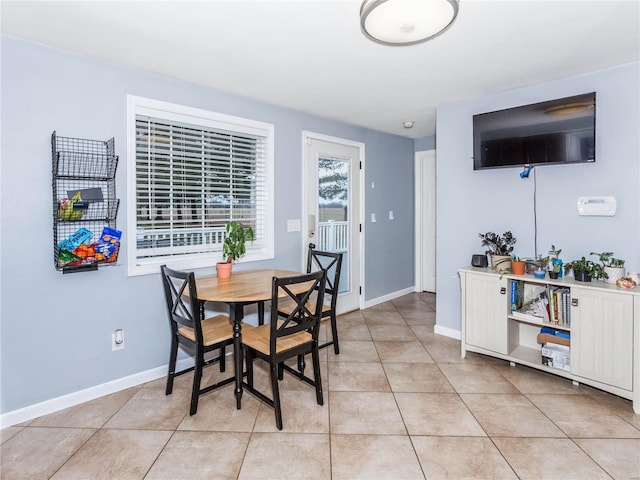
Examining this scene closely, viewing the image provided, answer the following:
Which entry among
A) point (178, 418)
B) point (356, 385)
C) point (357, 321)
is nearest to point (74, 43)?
point (178, 418)

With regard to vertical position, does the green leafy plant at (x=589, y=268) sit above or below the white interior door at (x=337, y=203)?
below

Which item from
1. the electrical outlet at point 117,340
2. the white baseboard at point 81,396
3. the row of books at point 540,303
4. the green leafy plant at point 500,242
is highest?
the green leafy plant at point 500,242

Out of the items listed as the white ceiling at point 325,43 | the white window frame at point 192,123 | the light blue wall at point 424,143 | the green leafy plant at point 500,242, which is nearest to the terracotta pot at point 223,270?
the white window frame at point 192,123

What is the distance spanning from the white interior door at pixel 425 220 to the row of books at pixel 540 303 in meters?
2.26

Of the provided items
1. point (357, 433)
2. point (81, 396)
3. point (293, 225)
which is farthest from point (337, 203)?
point (81, 396)

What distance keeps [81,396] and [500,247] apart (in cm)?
336

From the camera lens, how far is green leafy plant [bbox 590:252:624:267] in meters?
2.46

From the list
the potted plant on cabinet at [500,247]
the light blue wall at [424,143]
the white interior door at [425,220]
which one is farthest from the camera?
the white interior door at [425,220]

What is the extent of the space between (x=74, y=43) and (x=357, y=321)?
11.3 feet

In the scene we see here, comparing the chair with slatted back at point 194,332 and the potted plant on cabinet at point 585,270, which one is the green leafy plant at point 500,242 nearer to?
the potted plant on cabinet at point 585,270

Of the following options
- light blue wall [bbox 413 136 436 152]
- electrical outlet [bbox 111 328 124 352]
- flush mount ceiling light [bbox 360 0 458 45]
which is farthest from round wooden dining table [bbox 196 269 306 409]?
light blue wall [bbox 413 136 436 152]

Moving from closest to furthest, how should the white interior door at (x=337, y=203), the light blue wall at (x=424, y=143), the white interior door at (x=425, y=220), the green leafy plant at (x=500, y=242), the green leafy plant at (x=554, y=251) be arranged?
the green leafy plant at (x=554, y=251) → the green leafy plant at (x=500, y=242) → the white interior door at (x=337, y=203) → the light blue wall at (x=424, y=143) → the white interior door at (x=425, y=220)

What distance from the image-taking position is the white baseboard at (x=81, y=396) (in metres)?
2.15

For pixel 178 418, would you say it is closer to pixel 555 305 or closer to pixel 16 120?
pixel 16 120
